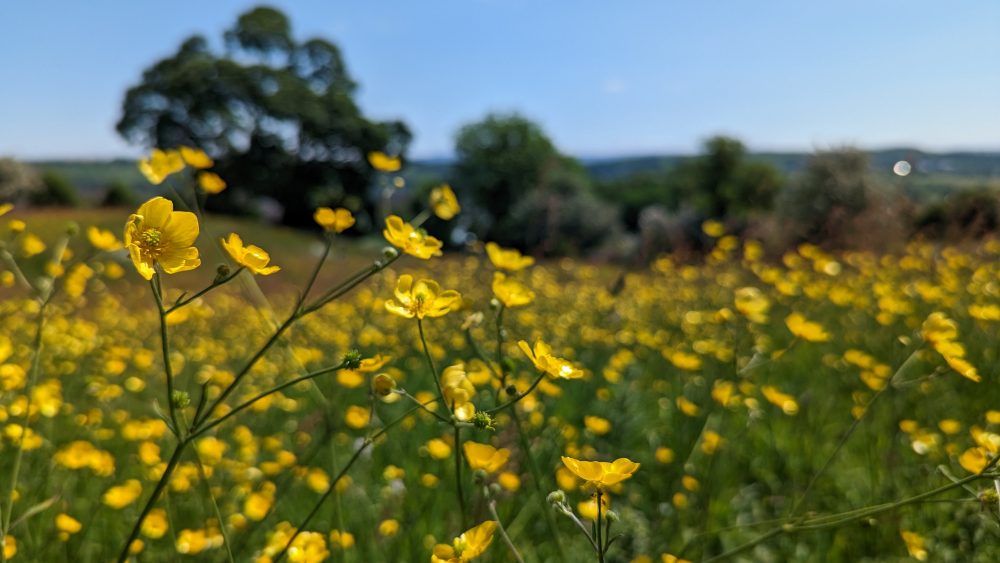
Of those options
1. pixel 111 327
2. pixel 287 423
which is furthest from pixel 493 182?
pixel 287 423

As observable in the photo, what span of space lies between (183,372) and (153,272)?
3.37 metres

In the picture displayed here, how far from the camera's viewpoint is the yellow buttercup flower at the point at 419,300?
95cm

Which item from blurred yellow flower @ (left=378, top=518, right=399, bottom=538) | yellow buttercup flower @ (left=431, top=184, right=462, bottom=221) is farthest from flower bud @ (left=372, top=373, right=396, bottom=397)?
blurred yellow flower @ (left=378, top=518, right=399, bottom=538)

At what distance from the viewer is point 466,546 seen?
0.81m

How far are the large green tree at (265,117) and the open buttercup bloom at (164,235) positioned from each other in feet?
72.2

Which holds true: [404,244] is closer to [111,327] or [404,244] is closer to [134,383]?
[134,383]

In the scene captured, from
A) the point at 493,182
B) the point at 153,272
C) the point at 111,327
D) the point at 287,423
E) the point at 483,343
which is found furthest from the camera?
the point at 493,182

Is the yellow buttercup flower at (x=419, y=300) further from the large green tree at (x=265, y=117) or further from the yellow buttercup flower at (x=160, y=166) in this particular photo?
the large green tree at (x=265, y=117)

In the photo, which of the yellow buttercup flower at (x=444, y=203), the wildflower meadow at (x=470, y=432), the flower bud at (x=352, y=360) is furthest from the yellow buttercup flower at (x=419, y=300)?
the yellow buttercup flower at (x=444, y=203)

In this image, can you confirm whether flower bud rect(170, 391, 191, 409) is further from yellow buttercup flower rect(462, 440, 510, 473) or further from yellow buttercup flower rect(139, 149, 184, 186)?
yellow buttercup flower rect(139, 149, 184, 186)

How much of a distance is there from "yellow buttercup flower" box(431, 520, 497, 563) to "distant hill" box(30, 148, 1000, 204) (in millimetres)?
1351

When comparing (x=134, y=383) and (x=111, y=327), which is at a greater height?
(x=134, y=383)

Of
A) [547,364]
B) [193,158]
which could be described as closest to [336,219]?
[547,364]

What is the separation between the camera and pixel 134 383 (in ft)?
8.75
